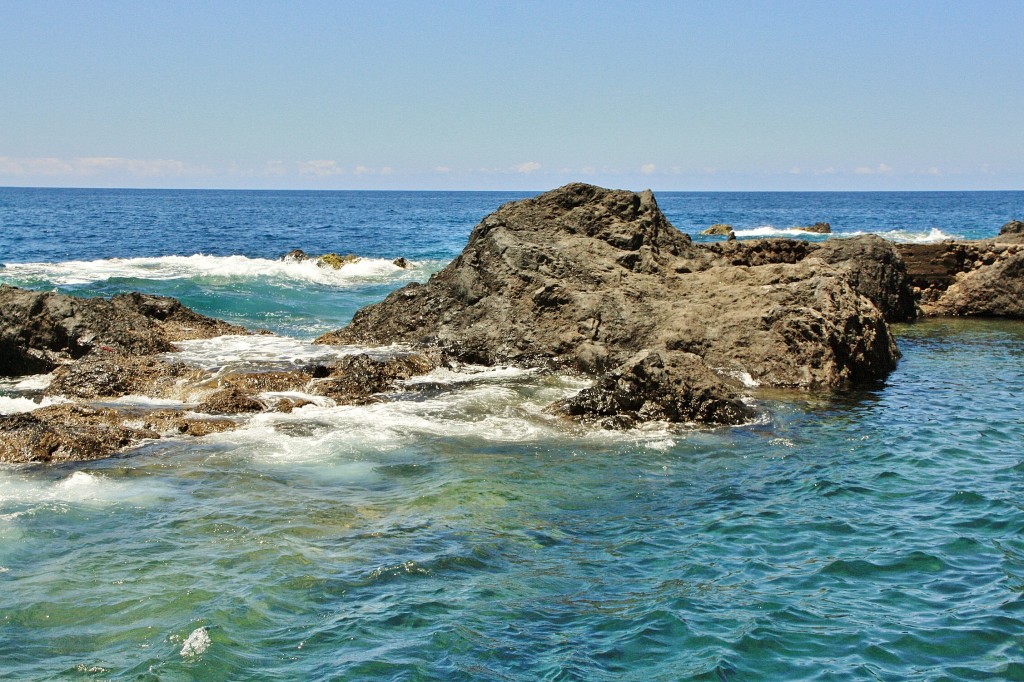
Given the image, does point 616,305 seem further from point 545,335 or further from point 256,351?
point 256,351

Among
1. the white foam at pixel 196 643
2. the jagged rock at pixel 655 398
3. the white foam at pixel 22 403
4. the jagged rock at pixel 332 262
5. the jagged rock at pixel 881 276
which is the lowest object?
the white foam at pixel 196 643

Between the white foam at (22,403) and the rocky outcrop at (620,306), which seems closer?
the white foam at (22,403)

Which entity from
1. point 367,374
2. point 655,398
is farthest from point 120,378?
point 655,398

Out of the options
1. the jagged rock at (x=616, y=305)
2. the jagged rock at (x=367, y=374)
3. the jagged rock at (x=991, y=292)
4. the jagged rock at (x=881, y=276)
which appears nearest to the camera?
the jagged rock at (x=367, y=374)

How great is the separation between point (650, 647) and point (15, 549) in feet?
16.1

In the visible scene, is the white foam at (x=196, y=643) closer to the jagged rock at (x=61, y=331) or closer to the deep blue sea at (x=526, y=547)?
the deep blue sea at (x=526, y=547)

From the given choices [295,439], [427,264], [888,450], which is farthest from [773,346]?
[427,264]

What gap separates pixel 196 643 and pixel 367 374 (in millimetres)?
7207

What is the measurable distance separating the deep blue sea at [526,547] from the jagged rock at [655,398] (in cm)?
35

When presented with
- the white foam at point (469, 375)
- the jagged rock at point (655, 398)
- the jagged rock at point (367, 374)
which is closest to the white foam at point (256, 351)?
the jagged rock at point (367, 374)

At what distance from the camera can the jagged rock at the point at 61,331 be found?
42.1 ft

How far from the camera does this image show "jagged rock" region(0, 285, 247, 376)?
12.8 m

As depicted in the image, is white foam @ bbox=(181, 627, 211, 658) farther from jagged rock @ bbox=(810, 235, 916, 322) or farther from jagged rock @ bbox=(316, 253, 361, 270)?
jagged rock @ bbox=(316, 253, 361, 270)

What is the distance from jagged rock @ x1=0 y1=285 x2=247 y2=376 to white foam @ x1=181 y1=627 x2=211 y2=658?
8.98 metres
